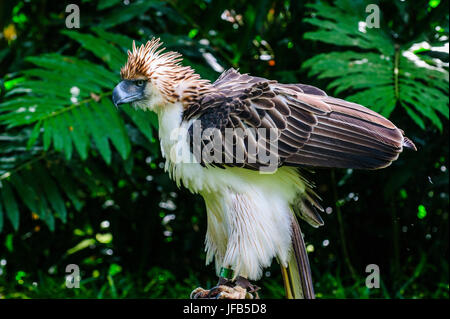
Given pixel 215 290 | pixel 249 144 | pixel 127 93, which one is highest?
pixel 127 93

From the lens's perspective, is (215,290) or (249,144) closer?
(249,144)

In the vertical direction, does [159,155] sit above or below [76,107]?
below

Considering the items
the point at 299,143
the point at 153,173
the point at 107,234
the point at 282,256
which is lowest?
the point at 107,234

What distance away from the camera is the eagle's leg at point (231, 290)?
2.47 meters

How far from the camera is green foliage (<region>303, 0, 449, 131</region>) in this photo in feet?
10.9

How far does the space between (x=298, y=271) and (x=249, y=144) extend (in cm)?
64

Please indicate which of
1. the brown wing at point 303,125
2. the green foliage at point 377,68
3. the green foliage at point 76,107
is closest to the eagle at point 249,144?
the brown wing at point 303,125

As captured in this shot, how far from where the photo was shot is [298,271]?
260cm

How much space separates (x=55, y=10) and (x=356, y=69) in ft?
9.85

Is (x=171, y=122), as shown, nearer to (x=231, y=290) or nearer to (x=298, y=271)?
(x=231, y=290)

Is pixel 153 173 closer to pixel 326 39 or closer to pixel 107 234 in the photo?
pixel 107 234

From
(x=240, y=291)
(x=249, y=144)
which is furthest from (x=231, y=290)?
(x=249, y=144)
